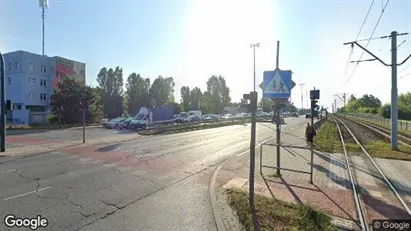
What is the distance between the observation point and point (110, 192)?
684 cm

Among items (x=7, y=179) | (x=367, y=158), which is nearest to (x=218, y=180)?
(x=7, y=179)

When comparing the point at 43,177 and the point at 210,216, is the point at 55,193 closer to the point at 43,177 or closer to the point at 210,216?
the point at 43,177

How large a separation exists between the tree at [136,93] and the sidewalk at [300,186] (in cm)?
5950

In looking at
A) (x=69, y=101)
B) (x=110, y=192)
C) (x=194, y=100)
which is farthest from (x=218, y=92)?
(x=110, y=192)

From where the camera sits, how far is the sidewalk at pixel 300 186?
5.51 m

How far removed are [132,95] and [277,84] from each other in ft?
213

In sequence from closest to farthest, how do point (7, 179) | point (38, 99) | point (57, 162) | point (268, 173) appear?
point (7, 179), point (268, 173), point (57, 162), point (38, 99)

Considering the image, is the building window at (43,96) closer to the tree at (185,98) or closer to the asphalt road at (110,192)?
the tree at (185,98)

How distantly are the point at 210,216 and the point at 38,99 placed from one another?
170ft

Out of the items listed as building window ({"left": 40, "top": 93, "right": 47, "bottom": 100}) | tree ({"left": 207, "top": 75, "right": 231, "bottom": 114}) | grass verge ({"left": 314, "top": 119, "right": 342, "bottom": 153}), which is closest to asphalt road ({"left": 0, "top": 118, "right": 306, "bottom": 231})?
grass verge ({"left": 314, "top": 119, "right": 342, "bottom": 153})

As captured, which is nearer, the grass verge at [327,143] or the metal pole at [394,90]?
the grass verge at [327,143]

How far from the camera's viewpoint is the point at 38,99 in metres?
47.3

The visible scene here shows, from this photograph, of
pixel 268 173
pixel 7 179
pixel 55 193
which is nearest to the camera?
pixel 55 193

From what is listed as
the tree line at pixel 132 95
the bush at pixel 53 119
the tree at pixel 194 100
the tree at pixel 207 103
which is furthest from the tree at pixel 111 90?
the bush at pixel 53 119
